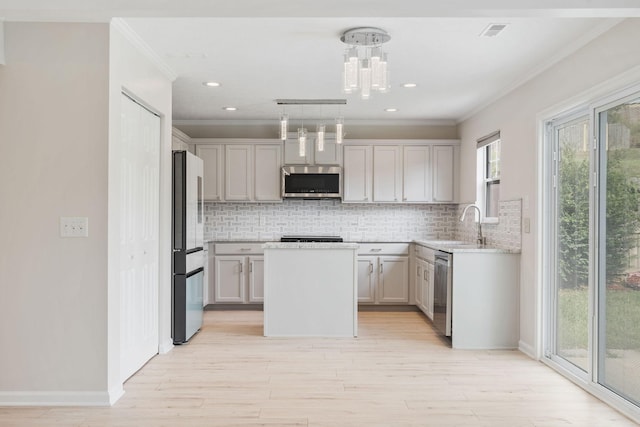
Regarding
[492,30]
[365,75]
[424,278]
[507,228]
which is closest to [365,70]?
[365,75]

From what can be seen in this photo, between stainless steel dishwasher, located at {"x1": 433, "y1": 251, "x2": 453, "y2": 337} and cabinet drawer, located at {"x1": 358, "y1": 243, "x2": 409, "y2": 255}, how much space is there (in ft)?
3.70

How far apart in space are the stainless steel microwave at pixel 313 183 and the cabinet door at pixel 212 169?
818 millimetres

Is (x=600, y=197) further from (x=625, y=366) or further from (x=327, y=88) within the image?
(x=327, y=88)

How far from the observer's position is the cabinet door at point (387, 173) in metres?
6.60

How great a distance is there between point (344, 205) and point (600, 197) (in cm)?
386

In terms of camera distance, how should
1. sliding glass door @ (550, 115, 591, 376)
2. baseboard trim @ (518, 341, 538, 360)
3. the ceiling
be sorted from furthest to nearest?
baseboard trim @ (518, 341, 538, 360), sliding glass door @ (550, 115, 591, 376), the ceiling

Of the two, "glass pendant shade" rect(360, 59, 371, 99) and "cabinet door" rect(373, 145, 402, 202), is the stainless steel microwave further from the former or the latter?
"glass pendant shade" rect(360, 59, 371, 99)

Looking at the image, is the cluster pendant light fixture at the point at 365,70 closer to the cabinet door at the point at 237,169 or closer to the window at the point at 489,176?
the window at the point at 489,176

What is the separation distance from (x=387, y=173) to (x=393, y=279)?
4.48 ft

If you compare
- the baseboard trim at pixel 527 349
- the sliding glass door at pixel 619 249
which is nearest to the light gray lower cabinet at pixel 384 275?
the baseboard trim at pixel 527 349

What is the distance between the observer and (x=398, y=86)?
16.2 ft

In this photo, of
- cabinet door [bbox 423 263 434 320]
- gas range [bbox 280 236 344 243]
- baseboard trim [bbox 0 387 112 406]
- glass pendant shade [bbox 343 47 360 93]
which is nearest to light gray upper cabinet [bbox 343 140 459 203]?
gas range [bbox 280 236 344 243]

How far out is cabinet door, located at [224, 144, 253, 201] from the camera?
657 cm

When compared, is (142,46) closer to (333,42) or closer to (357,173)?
(333,42)
